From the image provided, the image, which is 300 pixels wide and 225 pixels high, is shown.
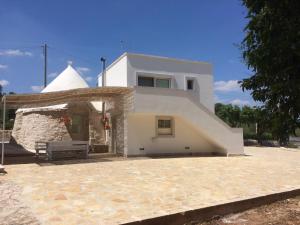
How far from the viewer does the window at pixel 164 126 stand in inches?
710

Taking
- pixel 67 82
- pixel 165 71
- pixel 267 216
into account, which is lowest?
pixel 267 216

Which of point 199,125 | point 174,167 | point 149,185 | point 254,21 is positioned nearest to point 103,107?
point 199,125

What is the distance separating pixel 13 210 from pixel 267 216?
17.3 ft

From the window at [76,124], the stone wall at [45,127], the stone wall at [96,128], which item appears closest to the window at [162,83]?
the stone wall at [96,128]

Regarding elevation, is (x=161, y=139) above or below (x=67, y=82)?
below

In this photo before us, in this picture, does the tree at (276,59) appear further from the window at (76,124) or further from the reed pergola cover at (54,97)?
the window at (76,124)

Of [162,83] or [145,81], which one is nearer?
[145,81]

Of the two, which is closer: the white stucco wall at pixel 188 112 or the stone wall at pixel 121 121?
the white stucco wall at pixel 188 112

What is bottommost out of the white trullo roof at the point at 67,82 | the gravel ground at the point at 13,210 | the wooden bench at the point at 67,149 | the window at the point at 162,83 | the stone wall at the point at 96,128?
the gravel ground at the point at 13,210

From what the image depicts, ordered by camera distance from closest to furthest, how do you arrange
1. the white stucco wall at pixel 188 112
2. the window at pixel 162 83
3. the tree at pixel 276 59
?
the tree at pixel 276 59, the white stucco wall at pixel 188 112, the window at pixel 162 83

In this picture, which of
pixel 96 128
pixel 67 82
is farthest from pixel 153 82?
pixel 67 82

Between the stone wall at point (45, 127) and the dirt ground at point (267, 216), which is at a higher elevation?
the stone wall at point (45, 127)

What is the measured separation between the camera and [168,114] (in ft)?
54.9

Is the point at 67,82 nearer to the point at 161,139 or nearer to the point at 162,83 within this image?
the point at 162,83
